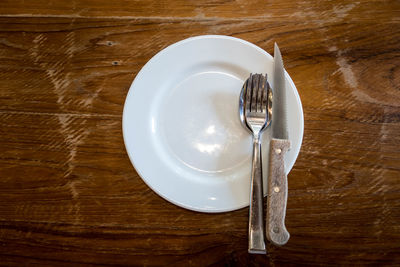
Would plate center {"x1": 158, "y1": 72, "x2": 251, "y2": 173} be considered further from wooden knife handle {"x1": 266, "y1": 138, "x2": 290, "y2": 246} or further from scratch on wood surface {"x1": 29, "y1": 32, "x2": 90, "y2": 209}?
scratch on wood surface {"x1": 29, "y1": 32, "x2": 90, "y2": 209}

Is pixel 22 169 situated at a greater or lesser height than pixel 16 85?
lesser

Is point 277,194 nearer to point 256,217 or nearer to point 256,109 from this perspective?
point 256,217

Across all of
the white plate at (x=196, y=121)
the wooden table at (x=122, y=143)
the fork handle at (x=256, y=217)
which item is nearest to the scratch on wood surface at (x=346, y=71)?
the wooden table at (x=122, y=143)

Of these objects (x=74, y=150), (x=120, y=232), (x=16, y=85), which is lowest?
(x=120, y=232)

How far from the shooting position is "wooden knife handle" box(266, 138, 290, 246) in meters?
0.48

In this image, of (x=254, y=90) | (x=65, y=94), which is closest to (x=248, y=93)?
(x=254, y=90)

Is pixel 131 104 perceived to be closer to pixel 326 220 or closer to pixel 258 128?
pixel 258 128

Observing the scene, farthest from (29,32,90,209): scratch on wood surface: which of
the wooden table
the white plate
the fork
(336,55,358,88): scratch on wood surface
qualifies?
(336,55,358,88): scratch on wood surface

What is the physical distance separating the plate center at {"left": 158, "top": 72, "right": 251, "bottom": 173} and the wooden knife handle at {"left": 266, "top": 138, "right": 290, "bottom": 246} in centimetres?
7

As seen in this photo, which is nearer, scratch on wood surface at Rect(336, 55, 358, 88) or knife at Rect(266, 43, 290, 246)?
knife at Rect(266, 43, 290, 246)

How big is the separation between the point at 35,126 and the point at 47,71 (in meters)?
0.13

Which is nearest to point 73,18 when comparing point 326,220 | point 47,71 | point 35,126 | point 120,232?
point 47,71

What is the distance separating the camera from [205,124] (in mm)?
576

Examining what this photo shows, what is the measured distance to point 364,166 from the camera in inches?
22.1
